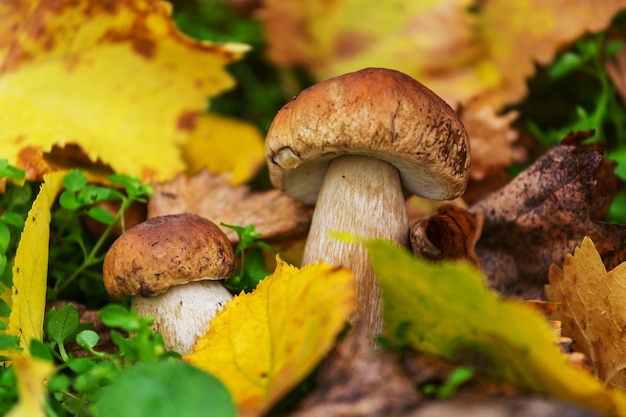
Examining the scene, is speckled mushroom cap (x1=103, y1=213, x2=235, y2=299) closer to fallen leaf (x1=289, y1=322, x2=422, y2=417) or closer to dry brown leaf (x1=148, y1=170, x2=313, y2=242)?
dry brown leaf (x1=148, y1=170, x2=313, y2=242)

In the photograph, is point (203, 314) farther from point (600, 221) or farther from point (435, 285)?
point (600, 221)

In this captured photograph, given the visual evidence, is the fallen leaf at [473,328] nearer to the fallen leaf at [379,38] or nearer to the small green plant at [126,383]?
the small green plant at [126,383]

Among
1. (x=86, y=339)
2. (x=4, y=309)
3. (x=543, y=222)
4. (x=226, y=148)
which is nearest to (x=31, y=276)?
(x=4, y=309)

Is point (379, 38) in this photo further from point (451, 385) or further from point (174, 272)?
point (451, 385)

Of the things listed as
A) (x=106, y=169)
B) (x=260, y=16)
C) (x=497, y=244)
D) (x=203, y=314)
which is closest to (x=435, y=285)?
(x=203, y=314)

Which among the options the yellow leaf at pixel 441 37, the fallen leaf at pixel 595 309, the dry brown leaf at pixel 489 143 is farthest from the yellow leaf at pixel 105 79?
the fallen leaf at pixel 595 309

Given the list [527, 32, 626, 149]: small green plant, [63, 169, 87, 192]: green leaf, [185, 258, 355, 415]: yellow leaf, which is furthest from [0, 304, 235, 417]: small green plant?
[527, 32, 626, 149]: small green plant
